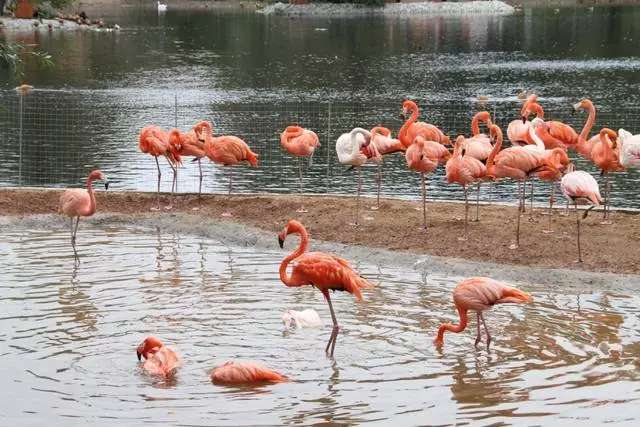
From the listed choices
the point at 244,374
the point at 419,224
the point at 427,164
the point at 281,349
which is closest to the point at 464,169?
the point at 427,164

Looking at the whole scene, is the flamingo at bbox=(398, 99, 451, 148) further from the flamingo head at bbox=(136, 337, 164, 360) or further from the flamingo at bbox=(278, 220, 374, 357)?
the flamingo head at bbox=(136, 337, 164, 360)

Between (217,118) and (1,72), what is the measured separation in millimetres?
14403

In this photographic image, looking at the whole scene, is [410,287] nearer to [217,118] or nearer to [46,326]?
[46,326]

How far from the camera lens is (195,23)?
77812 mm

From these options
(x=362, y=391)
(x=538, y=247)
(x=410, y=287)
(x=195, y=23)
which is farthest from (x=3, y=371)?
(x=195, y=23)

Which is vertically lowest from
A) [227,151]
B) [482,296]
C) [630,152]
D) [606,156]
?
[482,296]

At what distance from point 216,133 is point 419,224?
1064cm

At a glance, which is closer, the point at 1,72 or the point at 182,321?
the point at 182,321

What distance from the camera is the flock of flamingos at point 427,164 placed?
987 cm

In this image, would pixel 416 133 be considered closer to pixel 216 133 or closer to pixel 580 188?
pixel 580 188

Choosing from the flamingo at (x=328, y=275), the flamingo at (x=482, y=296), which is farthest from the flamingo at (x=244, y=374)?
the flamingo at (x=482, y=296)

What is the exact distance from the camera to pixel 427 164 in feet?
→ 47.0

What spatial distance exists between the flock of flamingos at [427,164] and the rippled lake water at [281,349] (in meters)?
0.27

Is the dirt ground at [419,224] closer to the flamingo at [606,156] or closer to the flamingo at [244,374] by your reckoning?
the flamingo at [606,156]
